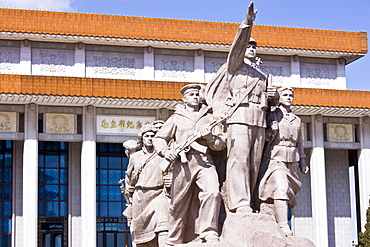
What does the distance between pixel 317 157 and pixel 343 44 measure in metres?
Result: 5.76

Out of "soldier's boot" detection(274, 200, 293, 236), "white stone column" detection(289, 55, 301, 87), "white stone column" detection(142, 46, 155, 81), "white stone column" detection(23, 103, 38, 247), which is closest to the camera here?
"soldier's boot" detection(274, 200, 293, 236)

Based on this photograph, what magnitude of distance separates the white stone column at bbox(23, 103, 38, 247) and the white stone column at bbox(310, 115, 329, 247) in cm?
1143

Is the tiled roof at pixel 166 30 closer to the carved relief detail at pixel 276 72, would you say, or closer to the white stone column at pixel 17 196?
the carved relief detail at pixel 276 72

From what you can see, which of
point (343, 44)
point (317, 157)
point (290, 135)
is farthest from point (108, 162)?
point (290, 135)

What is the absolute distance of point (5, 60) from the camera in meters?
31.8

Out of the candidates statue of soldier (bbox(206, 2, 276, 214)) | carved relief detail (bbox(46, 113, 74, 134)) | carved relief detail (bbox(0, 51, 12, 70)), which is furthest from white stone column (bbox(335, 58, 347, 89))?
statue of soldier (bbox(206, 2, 276, 214))

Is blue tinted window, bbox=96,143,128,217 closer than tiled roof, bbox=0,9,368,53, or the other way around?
tiled roof, bbox=0,9,368,53

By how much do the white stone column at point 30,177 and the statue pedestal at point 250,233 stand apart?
20.1 m

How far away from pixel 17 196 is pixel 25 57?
5738 mm

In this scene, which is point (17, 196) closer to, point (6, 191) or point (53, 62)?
point (6, 191)

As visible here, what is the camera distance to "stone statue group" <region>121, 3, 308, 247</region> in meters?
9.45

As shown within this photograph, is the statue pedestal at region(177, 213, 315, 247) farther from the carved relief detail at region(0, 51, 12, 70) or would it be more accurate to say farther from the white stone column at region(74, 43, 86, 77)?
the carved relief detail at region(0, 51, 12, 70)

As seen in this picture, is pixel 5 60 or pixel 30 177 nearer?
pixel 30 177

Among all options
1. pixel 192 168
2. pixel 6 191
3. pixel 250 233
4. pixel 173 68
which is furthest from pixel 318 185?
pixel 250 233
